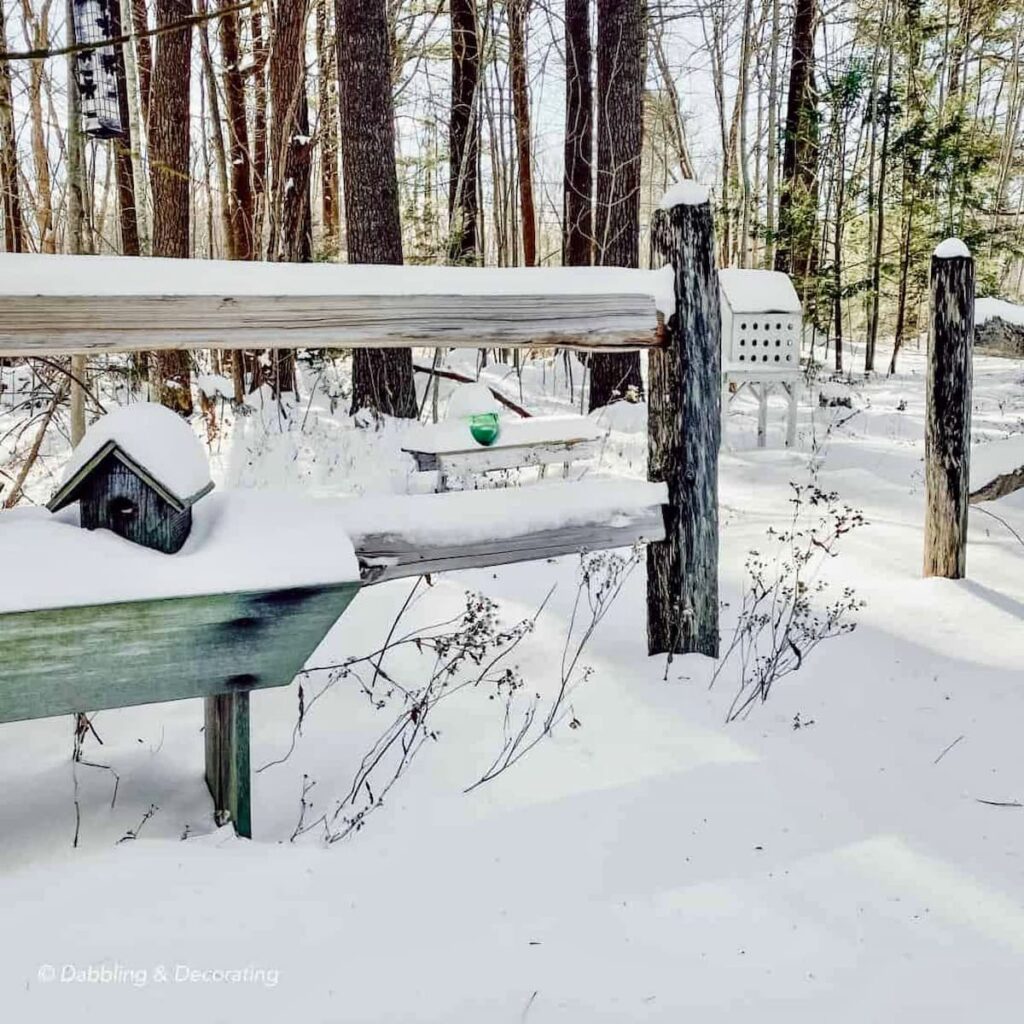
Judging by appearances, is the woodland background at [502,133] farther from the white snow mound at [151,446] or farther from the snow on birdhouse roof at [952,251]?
the snow on birdhouse roof at [952,251]

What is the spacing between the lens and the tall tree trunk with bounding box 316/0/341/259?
11695 millimetres

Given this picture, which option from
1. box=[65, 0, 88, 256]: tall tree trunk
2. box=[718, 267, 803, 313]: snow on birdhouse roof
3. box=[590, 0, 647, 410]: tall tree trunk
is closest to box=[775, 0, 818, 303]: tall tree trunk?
box=[590, 0, 647, 410]: tall tree trunk

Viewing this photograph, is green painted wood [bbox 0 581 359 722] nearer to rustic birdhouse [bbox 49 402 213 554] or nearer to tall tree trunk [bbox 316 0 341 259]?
rustic birdhouse [bbox 49 402 213 554]

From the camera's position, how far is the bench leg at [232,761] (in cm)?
222

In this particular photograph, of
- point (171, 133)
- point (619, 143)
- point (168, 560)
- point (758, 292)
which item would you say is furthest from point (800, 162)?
point (168, 560)

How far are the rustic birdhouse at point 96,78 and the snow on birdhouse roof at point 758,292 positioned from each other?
5.23 m

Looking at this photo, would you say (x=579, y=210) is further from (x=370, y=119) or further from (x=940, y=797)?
(x=940, y=797)

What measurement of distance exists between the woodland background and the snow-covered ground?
2.67 meters

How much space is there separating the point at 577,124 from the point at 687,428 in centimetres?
1051

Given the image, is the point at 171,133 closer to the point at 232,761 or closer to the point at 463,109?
the point at 463,109

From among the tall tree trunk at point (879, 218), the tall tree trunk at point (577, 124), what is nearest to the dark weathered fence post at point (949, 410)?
the tall tree trunk at point (577, 124)

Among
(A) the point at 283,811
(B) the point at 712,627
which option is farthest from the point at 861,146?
(A) the point at 283,811

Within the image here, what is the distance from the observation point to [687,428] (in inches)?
132

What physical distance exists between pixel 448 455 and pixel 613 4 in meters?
6.34
